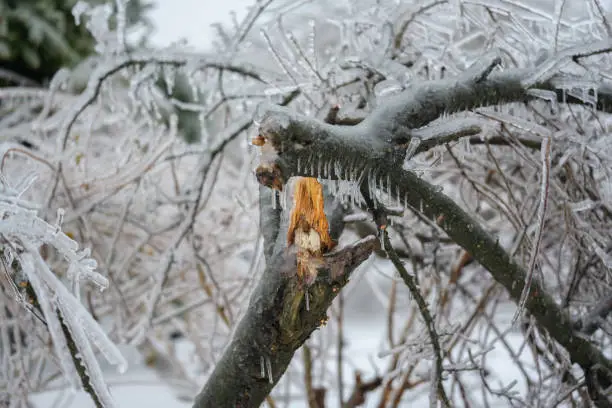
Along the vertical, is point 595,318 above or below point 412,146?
above

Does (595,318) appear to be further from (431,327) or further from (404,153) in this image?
(404,153)

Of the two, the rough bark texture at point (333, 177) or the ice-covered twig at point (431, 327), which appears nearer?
the rough bark texture at point (333, 177)

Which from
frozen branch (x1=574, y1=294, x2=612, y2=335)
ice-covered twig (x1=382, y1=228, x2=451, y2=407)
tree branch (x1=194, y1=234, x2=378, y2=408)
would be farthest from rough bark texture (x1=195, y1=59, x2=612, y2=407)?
frozen branch (x1=574, y1=294, x2=612, y2=335)

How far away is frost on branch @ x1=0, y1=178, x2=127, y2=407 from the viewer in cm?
112

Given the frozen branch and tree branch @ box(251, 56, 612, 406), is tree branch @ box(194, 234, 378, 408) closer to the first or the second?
tree branch @ box(251, 56, 612, 406)

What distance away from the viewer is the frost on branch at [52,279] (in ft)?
3.67

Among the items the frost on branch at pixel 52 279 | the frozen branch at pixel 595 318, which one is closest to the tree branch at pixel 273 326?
the frost on branch at pixel 52 279

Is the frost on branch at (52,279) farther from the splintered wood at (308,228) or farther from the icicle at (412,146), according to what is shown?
the icicle at (412,146)

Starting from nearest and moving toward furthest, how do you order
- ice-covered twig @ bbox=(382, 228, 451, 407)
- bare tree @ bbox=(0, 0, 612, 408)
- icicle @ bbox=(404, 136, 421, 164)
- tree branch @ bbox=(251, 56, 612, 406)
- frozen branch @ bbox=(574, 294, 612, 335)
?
tree branch @ bbox=(251, 56, 612, 406) → bare tree @ bbox=(0, 0, 612, 408) → icicle @ bbox=(404, 136, 421, 164) → ice-covered twig @ bbox=(382, 228, 451, 407) → frozen branch @ bbox=(574, 294, 612, 335)

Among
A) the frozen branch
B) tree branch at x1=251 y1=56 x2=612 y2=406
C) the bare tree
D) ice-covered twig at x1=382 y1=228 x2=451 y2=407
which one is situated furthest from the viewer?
the frozen branch

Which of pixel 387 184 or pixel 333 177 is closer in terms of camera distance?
pixel 333 177

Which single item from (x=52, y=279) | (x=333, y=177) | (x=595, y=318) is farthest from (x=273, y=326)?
(x=595, y=318)

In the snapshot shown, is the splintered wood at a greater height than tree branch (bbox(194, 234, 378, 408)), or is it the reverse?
the splintered wood

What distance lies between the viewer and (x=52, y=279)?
1.13 m
